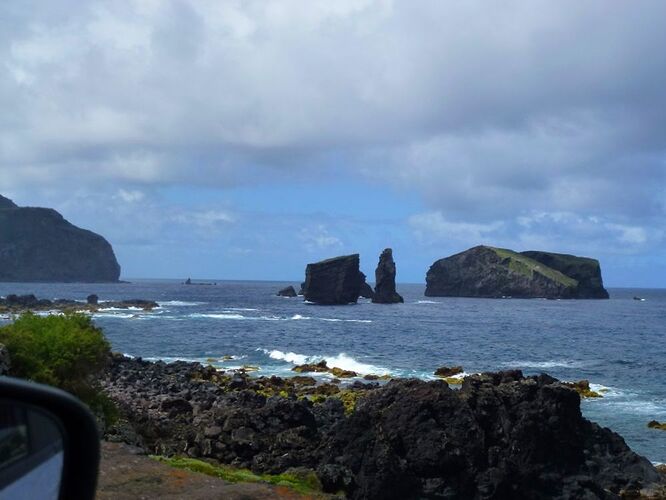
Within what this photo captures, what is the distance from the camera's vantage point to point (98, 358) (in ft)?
64.2

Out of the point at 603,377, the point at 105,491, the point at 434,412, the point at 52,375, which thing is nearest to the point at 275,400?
the point at 434,412

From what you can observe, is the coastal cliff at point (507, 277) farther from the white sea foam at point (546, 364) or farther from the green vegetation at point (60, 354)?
the green vegetation at point (60, 354)

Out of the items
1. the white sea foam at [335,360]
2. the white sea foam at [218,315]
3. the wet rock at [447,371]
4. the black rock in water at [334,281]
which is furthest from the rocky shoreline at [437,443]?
the black rock in water at [334,281]

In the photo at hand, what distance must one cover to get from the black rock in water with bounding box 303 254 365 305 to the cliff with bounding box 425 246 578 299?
166 feet

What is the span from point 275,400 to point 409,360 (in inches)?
1202

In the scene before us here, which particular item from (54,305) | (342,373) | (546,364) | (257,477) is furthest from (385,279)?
(257,477)

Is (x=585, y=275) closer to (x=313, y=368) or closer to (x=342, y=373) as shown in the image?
(x=313, y=368)

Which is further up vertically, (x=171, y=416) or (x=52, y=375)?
(x=52, y=375)

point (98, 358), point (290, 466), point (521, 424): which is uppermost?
point (98, 358)

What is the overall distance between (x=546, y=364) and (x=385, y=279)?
97437mm

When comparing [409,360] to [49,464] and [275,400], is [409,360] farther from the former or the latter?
[49,464]

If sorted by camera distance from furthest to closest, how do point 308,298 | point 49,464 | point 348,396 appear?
point 308,298 → point 348,396 → point 49,464

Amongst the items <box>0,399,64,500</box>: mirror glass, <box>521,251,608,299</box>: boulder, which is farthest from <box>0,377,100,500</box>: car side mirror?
<box>521,251,608,299</box>: boulder

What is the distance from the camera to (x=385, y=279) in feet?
490
